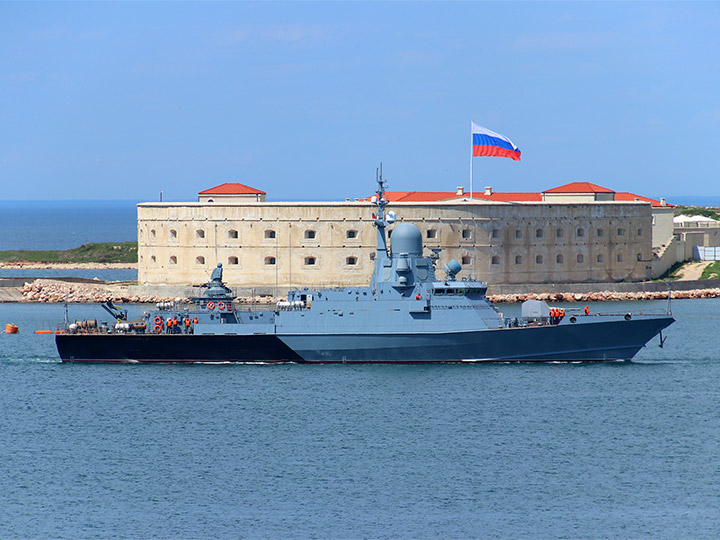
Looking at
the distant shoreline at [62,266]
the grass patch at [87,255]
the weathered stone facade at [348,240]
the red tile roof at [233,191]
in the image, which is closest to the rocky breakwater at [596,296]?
the weathered stone facade at [348,240]

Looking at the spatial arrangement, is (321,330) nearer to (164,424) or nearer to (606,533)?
(164,424)

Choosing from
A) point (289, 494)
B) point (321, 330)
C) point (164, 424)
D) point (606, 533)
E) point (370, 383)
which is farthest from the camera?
point (321, 330)

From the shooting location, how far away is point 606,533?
21.5 m

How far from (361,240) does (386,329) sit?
87.7 feet

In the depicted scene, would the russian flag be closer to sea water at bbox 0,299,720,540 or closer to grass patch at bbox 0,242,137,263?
sea water at bbox 0,299,720,540

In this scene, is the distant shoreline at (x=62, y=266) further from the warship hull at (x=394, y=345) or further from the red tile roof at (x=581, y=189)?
the warship hull at (x=394, y=345)

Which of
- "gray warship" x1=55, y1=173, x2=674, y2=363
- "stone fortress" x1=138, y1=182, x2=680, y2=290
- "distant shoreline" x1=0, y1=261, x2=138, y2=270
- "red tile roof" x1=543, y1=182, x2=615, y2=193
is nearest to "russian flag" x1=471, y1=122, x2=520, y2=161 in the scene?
"stone fortress" x1=138, y1=182, x2=680, y2=290

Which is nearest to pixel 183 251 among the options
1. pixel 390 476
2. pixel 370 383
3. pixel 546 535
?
pixel 370 383

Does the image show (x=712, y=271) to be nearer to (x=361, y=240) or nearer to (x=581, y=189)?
(x=581, y=189)

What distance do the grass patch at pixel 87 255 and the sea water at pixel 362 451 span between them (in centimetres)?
5584

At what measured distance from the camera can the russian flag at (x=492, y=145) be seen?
59094mm

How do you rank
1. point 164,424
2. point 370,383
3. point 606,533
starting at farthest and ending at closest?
1. point 370,383
2. point 164,424
3. point 606,533

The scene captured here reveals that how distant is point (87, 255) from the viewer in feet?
315

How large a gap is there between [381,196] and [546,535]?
19731mm
